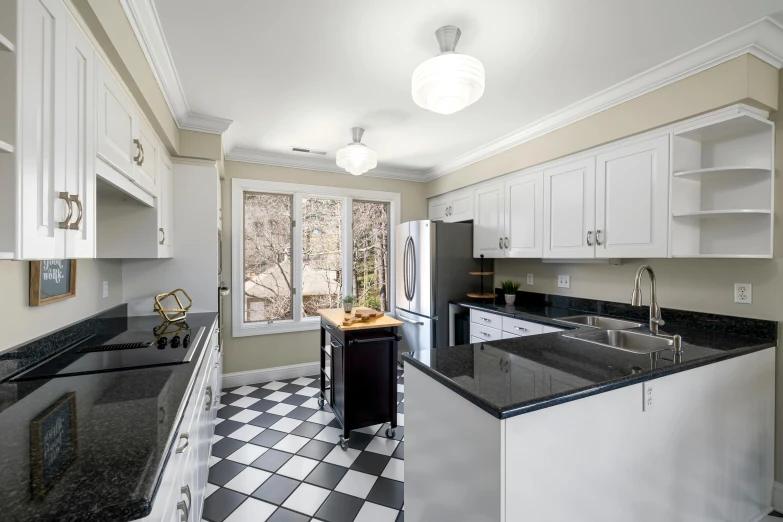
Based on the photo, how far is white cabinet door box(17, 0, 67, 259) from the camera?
867 millimetres

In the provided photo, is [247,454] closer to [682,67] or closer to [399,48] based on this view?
[399,48]

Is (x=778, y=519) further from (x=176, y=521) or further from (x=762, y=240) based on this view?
(x=176, y=521)

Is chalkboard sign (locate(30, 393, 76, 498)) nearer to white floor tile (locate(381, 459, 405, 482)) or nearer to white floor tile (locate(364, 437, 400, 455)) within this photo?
white floor tile (locate(381, 459, 405, 482))

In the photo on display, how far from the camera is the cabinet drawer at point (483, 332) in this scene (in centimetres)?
320

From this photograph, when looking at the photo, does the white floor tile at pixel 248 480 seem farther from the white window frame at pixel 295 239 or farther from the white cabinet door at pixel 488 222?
the white cabinet door at pixel 488 222

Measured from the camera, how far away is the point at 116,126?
4.97 feet

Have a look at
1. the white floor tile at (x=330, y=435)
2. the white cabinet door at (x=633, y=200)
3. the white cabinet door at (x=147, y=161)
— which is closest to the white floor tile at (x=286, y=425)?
the white floor tile at (x=330, y=435)

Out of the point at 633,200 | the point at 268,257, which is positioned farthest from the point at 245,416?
the point at 633,200

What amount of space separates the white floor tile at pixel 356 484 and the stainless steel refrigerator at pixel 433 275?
5.56ft

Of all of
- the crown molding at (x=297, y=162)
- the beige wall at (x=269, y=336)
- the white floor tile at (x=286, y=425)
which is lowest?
the white floor tile at (x=286, y=425)

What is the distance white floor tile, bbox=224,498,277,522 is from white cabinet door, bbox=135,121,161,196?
1.80 m

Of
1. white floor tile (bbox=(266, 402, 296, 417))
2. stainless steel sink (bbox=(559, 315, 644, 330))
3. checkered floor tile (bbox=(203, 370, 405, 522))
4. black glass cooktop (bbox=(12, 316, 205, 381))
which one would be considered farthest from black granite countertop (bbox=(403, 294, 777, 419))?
white floor tile (bbox=(266, 402, 296, 417))

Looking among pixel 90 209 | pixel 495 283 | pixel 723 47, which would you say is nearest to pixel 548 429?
pixel 90 209

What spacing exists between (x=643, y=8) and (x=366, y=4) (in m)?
1.26
